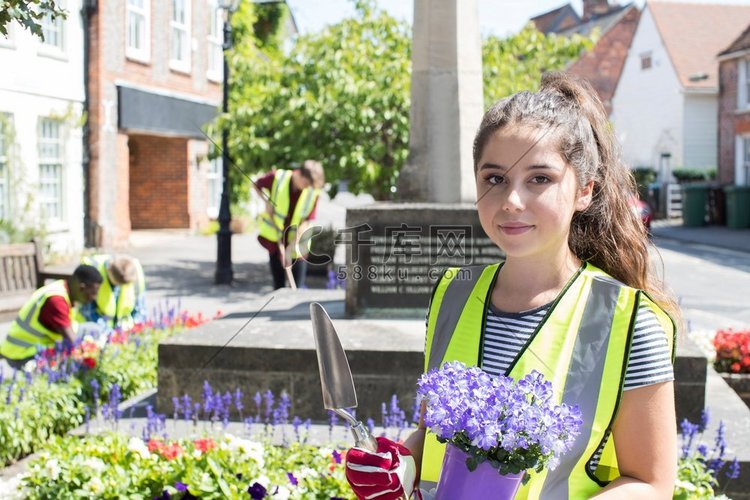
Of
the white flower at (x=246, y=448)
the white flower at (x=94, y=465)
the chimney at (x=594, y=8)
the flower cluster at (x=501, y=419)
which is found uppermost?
the chimney at (x=594, y=8)

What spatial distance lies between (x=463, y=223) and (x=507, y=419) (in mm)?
4512

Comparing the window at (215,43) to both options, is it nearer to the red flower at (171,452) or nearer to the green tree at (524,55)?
the green tree at (524,55)

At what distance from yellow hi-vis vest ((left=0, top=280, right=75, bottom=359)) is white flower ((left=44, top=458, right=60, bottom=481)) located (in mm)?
2736

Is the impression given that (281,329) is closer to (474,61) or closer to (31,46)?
(31,46)

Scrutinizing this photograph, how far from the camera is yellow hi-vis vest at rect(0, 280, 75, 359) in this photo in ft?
20.1

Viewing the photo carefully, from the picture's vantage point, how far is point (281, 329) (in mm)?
5262

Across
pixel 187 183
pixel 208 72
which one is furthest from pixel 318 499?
pixel 187 183

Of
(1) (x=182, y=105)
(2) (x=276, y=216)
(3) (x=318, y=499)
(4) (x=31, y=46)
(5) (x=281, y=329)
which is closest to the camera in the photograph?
(3) (x=318, y=499)

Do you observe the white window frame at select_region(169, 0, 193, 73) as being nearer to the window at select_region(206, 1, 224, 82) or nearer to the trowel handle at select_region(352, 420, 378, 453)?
the window at select_region(206, 1, 224, 82)

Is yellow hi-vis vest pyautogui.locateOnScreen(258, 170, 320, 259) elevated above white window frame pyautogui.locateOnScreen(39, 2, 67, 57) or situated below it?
below

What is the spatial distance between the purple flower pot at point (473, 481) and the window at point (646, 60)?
40.2 meters

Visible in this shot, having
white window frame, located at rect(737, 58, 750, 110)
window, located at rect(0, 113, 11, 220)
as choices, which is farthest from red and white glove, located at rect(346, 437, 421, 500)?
white window frame, located at rect(737, 58, 750, 110)

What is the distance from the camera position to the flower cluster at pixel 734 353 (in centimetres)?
588

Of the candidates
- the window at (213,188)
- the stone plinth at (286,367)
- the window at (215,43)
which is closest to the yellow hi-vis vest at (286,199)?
the window at (215,43)
